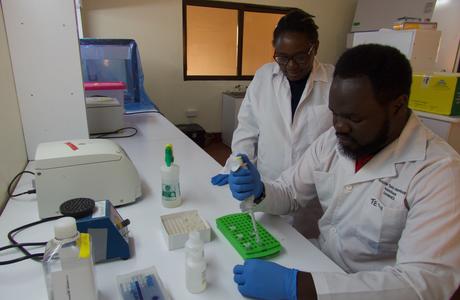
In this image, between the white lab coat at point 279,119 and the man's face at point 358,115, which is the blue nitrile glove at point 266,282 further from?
the white lab coat at point 279,119

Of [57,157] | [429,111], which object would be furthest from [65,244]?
[429,111]

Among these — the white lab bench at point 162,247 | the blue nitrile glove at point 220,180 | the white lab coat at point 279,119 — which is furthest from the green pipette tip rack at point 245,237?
the white lab coat at point 279,119

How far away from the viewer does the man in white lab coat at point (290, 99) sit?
1.33m

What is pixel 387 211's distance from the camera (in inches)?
33.0

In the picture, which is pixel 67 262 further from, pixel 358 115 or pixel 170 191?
pixel 358 115

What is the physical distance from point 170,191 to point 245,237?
Answer: 0.32 meters

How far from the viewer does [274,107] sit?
149cm

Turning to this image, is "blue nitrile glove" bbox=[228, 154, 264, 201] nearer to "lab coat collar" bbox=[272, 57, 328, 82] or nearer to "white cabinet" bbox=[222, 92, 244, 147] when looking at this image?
"lab coat collar" bbox=[272, 57, 328, 82]

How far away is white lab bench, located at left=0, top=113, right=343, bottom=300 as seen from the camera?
28.2 inches

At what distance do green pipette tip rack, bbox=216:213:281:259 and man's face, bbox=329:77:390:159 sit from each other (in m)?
0.34

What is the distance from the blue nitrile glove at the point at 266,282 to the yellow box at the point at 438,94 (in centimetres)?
206

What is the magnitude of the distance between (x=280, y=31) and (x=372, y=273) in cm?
101

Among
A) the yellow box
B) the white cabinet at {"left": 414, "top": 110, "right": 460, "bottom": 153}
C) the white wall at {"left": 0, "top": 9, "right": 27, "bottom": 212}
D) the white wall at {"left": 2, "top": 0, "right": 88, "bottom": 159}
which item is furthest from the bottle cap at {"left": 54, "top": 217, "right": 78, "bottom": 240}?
the white cabinet at {"left": 414, "top": 110, "right": 460, "bottom": 153}

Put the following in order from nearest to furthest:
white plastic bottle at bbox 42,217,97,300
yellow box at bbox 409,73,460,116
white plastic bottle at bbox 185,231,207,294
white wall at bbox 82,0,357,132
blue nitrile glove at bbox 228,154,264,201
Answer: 1. white plastic bottle at bbox 42,217,97,300
2. white plastic bottle at bbox 185,231,207,294
3. blue nitrile glove at bbox 228,154,264,201
4. yellow box at bbox 409,73,460,116
5. white wall at bbox 82,0,357,132
